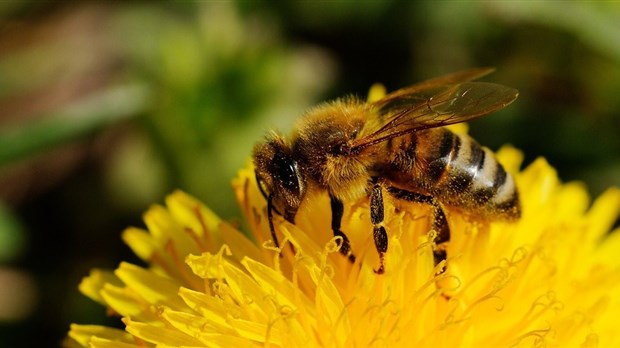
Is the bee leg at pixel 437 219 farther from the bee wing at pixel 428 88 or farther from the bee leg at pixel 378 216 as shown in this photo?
the bee wing at pixel 428 88

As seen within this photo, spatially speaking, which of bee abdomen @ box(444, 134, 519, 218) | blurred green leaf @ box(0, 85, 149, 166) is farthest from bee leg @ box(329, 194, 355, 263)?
blurred green leaf @ box(0, 85, 149, 166)

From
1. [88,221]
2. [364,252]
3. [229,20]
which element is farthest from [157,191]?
[364,252]

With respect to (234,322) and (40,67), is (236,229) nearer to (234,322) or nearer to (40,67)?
(234,322)

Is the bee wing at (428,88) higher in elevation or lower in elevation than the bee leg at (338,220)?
higher

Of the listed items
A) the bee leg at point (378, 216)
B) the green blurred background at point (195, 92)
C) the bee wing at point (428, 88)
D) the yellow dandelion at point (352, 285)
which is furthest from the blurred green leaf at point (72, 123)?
the bee leg at point (378, 216)

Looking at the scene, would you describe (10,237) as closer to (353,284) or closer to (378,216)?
(353,284)
